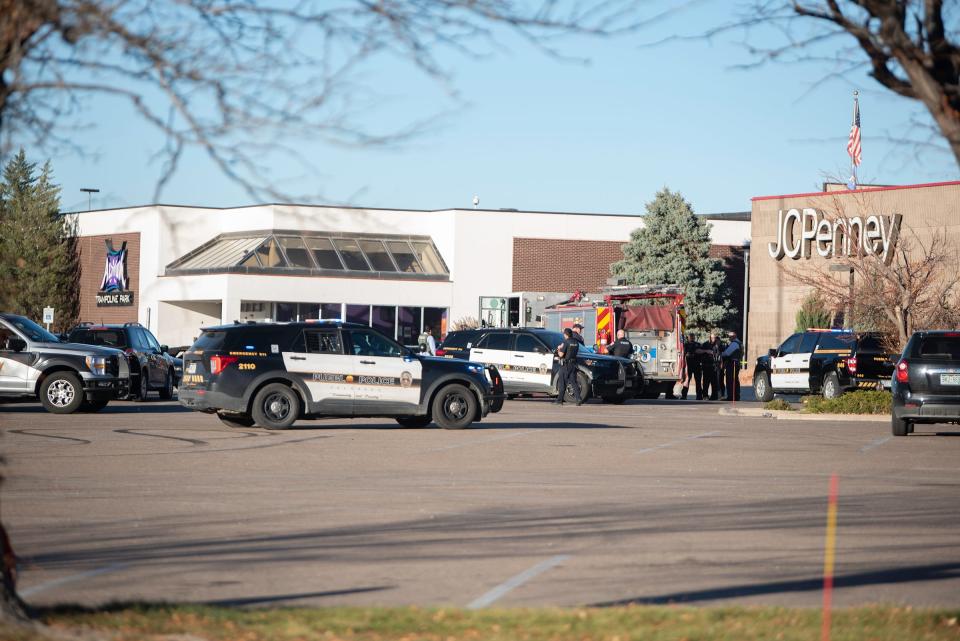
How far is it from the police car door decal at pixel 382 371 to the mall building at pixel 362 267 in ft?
124

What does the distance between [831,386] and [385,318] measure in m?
32.6

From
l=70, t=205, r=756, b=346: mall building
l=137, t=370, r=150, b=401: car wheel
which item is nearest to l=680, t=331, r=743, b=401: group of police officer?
l=137, t=370, r=150, b=401: car wheel

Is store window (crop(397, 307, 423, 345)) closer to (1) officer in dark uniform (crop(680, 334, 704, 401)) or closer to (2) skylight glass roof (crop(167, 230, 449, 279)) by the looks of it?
(2) skylight glass roof (crop(167, 230, 449, 279))

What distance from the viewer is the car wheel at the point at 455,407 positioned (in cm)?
2188

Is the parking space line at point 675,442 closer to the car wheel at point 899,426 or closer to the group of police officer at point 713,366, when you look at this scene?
the car wheel at point 899,426

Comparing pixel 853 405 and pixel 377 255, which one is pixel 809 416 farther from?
pixel 377 255

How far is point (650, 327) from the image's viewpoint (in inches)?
1442

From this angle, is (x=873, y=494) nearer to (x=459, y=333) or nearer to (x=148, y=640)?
(x=148, y=640)

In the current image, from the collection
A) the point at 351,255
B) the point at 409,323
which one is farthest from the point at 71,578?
the point at 409,323

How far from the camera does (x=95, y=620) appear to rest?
6750mm

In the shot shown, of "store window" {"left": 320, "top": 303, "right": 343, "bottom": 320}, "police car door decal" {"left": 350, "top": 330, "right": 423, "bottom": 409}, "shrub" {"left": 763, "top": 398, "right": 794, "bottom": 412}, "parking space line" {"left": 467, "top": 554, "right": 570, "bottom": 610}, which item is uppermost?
"store window" {"left": 320, "top": 303, "right": 343, "bottom": 320}

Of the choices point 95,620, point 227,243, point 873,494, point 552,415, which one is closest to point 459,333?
point 552,415

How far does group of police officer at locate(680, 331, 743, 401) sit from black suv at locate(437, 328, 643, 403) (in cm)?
Answer: 391

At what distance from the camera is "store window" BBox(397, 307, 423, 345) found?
63094mm
